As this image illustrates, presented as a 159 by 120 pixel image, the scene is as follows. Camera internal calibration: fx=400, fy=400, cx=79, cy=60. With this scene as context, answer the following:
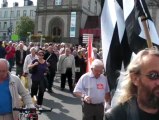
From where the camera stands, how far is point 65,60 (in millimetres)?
14711

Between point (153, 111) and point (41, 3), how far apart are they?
58342 mm

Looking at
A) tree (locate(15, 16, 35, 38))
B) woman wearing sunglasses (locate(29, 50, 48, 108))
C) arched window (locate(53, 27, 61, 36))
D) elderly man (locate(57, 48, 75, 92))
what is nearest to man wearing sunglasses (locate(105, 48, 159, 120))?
woman wearing sunglasses (locate(29, 50, 48, 108))

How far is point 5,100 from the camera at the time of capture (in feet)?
18.0

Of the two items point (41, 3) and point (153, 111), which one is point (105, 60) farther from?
point (41, 3)

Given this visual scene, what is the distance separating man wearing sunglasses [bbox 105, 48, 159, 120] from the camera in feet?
7.60

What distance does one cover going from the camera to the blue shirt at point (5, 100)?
547 centimetres

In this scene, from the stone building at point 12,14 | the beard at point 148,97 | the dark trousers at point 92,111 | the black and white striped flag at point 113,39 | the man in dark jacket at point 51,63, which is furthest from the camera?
the stone building at point 12,14

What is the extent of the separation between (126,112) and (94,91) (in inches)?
161

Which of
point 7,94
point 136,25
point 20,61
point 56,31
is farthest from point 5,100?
point 56,31

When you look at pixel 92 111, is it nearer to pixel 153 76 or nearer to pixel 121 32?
pixel 121 32

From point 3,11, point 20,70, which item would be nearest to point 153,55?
point 20,70

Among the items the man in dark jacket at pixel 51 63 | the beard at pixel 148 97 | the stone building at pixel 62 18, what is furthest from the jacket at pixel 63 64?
the stone building at pixel 62 18

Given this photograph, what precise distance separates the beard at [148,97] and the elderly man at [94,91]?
415 cm

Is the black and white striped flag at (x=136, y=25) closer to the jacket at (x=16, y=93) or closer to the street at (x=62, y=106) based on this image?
the jacket at (x=16, y=93)
